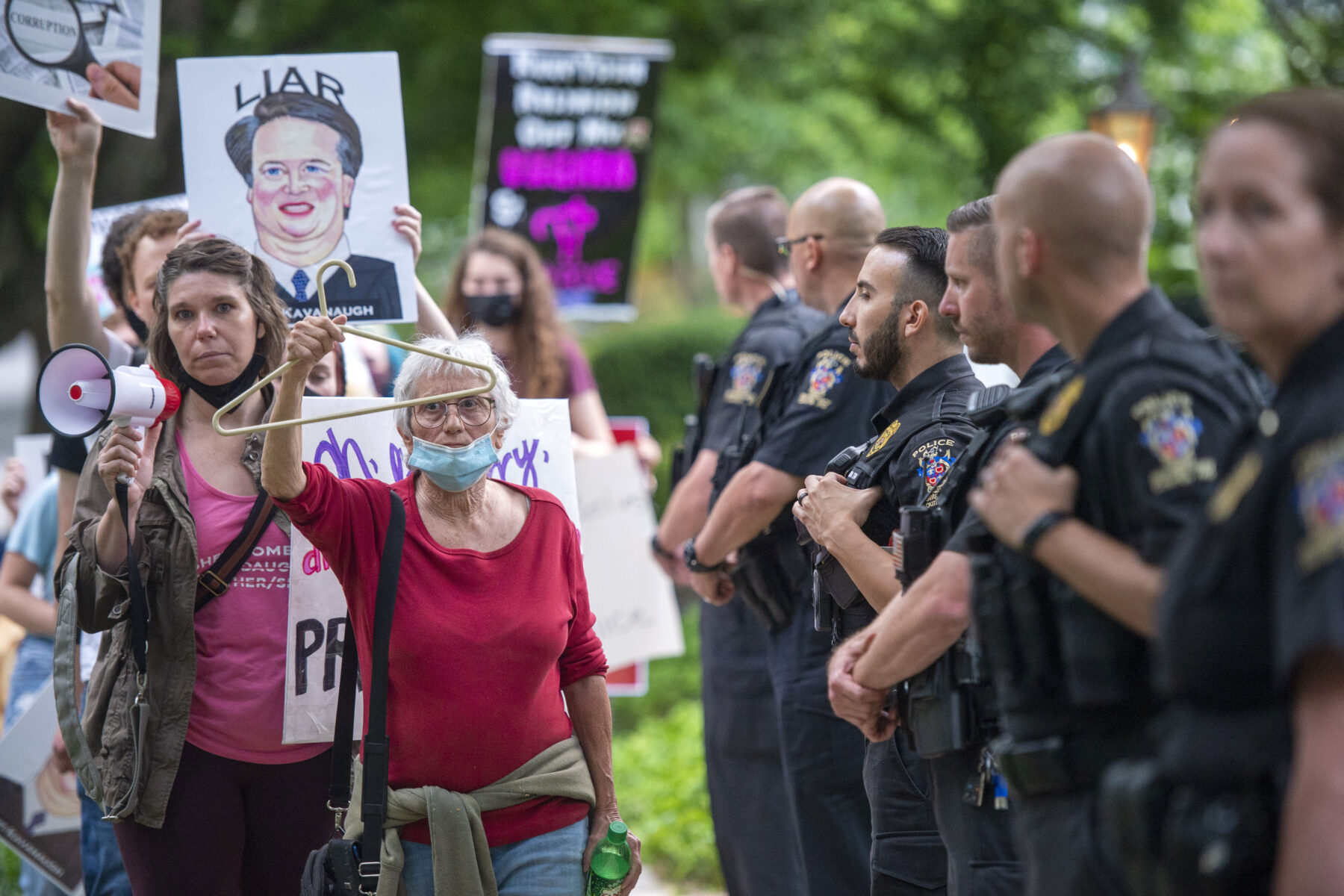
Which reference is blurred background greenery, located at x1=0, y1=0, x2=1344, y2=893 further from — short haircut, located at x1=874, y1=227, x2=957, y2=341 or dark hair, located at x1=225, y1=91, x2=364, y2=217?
short haircut, located at x1=874, y1=227, x2=957, y2=341

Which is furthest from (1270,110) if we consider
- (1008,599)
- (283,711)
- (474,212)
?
(474,212)

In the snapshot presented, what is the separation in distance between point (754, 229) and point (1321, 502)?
3.99 m

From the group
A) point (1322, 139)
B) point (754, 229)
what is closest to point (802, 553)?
point (754, 229)

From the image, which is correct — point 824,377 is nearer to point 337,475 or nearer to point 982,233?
point 982,233

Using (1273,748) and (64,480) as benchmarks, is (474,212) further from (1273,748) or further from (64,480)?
(1273,748)

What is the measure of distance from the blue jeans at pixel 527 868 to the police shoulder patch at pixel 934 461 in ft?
3.96

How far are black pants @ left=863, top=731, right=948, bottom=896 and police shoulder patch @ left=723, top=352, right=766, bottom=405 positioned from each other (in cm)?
171

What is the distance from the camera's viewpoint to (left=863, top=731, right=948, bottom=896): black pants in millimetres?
3336

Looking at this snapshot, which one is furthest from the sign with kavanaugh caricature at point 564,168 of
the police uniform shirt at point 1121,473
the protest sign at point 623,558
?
the police uniform shirt at point 1121,473

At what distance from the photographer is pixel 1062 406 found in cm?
216

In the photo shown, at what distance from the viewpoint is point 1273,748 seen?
1767 mm

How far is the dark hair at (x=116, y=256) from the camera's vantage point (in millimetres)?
4402

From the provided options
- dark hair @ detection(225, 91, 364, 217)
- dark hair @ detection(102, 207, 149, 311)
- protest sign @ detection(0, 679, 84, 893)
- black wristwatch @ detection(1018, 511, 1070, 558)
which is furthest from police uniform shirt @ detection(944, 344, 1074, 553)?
protest sign @ detection(0, 679, 84, 893)

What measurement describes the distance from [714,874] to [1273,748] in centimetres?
476
